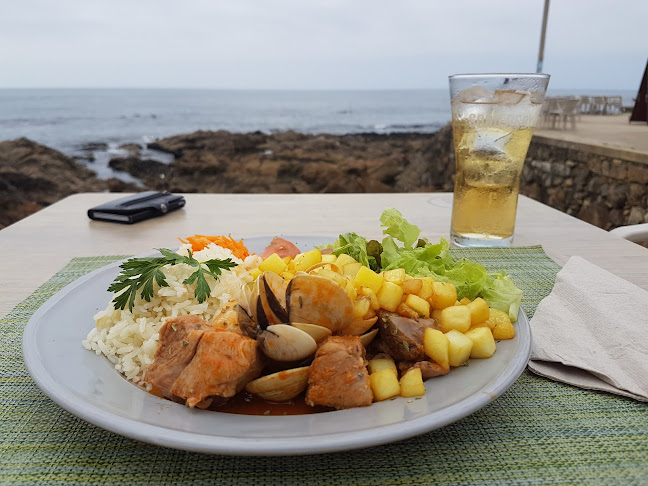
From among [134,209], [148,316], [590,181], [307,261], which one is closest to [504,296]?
[307,261]

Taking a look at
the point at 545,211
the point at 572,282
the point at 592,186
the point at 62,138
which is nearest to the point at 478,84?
the point at 572,282

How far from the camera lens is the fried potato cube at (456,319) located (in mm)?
1000

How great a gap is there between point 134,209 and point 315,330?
1.63 m

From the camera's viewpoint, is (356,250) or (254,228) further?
(254,228)

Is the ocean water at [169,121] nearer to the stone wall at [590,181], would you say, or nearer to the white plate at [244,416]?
the stone wall at [590,181]

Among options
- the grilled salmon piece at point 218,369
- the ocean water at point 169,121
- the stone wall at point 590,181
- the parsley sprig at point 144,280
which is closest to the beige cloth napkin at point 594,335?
the grilled salmon piece at point 218,369

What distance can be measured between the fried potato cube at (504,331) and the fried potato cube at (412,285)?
175 millimetres

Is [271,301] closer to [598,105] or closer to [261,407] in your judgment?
[261,407]

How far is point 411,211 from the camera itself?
2.49 metres

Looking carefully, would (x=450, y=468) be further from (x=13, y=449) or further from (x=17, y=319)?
(x=17, y=319)

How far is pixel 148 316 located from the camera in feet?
3.69

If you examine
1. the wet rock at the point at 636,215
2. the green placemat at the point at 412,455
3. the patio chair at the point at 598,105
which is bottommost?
the wet rock at the point at 636,215

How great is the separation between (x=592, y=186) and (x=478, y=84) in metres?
6.17

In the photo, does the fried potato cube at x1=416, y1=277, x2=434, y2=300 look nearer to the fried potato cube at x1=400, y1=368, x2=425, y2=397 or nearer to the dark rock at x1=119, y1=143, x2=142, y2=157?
the fried potato cube at x1=400, y1=368, x2=425, y2=397
